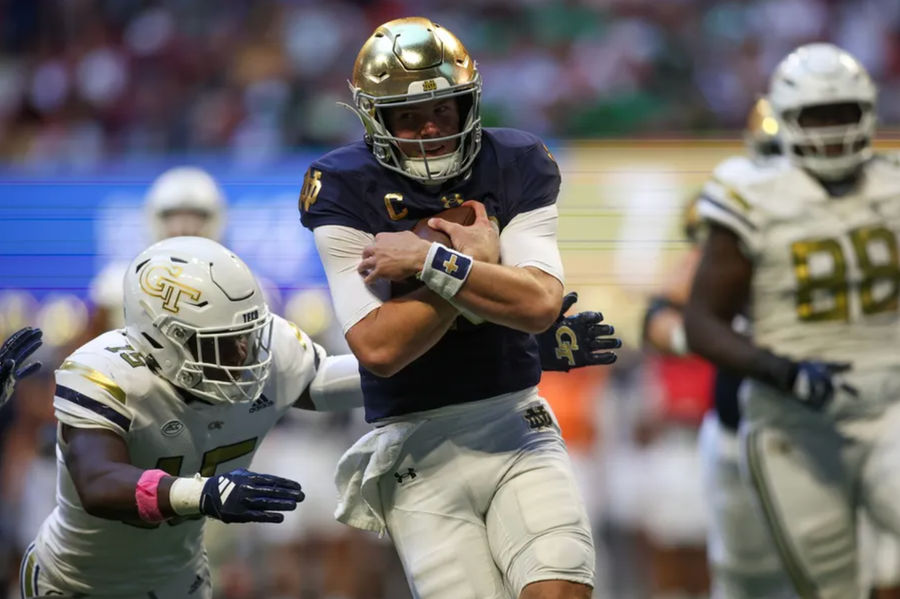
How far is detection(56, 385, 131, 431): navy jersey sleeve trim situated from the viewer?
368 centimetres

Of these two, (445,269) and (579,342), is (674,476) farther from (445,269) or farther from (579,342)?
(445,269)

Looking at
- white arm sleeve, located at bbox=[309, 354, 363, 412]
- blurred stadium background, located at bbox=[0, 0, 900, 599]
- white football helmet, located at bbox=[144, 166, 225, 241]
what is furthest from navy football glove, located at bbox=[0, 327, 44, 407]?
white football helmet, located at bbox=[144, 166, 225, 241]

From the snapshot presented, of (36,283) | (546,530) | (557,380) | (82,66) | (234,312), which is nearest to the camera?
(546,530)

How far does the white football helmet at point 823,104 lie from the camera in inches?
187

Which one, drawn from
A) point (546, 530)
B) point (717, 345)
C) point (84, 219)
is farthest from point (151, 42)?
point (546, 530)

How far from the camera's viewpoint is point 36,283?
819cm

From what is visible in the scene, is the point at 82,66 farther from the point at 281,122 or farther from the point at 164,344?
the point at 164,344

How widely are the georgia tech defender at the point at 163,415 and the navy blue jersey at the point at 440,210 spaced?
0.33 meters

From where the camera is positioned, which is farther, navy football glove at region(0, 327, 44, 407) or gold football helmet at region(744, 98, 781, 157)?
gold football helmet at region(744, 98, 781, 157)

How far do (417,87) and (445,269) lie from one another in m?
0.48

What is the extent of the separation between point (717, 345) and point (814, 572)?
2.45 ft

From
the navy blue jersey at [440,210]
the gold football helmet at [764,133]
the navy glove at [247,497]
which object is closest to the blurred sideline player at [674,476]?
the gold football helmet at [764,133]

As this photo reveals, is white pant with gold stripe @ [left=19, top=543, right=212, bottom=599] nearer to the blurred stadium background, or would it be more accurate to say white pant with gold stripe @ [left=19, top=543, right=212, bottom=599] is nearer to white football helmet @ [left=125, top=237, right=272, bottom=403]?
white football helmet @ [left=125, top=237, right=272, bottom=403]

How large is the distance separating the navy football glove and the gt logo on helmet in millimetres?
448
